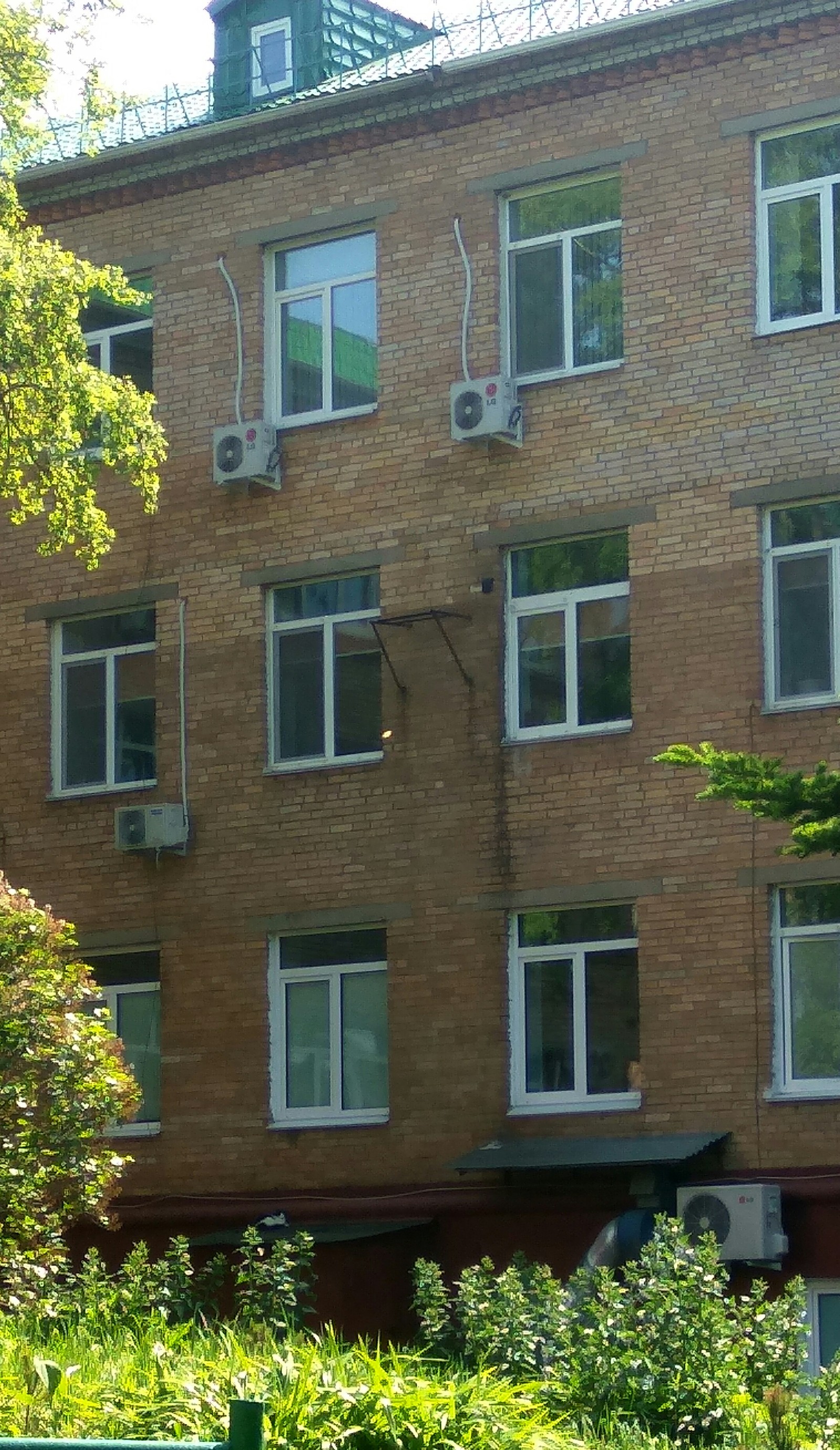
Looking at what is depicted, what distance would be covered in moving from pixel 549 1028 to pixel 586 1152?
4.43 feet

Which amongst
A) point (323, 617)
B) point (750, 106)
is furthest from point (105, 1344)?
point (750, 106)

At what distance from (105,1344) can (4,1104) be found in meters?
3.83

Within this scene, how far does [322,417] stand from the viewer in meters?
21.4

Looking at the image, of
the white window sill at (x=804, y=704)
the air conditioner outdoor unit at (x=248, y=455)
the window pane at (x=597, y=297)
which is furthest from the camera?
the air conditioner outdoor unit at (x=248, y=455)

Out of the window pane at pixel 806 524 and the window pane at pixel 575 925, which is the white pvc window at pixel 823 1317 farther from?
the window pane at pixel 806 524

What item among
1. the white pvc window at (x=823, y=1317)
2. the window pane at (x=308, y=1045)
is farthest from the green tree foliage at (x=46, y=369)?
the white pvc window at (x=823, y=1317)

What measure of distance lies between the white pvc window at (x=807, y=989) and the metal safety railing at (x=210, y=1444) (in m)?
13.1

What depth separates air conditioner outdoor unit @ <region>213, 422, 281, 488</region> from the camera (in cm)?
2119

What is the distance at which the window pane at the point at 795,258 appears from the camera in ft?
62.2

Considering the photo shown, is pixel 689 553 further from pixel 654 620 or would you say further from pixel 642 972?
pixel 642 972

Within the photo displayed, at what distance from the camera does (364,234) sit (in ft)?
70.2

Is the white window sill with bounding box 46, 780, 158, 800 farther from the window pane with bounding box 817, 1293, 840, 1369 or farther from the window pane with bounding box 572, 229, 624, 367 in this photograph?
the window pane with bounding box 817, 1293, 840, 1369

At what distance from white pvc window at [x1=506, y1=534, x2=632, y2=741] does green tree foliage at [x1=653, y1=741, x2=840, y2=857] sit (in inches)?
317

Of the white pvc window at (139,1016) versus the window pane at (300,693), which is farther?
the white pvc window at (139,1016)
